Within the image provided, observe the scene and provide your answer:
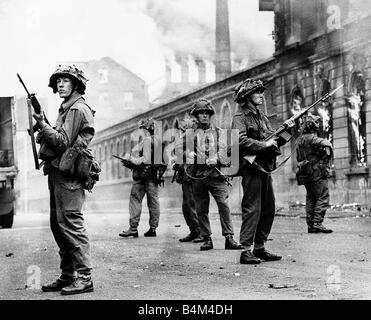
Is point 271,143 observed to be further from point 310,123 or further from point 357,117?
point 357,117

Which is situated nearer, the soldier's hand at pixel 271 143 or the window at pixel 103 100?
the soldier's hand at pixel 271 143

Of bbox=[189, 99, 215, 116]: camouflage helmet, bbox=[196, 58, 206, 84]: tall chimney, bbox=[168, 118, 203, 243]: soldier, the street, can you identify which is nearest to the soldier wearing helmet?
the street

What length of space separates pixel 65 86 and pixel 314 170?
714 centimetres

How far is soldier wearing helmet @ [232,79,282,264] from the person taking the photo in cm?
768

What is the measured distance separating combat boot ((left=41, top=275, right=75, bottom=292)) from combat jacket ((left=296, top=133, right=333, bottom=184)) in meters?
6.99

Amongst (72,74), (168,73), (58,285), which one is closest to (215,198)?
(58,285)

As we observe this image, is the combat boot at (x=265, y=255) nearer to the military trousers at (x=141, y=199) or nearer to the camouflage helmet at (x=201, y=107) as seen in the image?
the camouflage helmet at (x=201, y=107)

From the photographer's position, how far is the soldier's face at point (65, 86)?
6.12m

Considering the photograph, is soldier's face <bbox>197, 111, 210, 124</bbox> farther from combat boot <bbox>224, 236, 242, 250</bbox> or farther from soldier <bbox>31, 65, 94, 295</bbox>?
soldier <bbox>31, 65, 94, 295</bbox>

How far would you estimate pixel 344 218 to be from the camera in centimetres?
1686

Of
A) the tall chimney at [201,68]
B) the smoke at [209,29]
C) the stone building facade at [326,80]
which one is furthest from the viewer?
the tall chimney at [201,68]

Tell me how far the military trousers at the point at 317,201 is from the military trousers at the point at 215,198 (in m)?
3.11

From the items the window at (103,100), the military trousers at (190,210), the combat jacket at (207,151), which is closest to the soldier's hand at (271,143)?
the combat jacket at (207,151)
